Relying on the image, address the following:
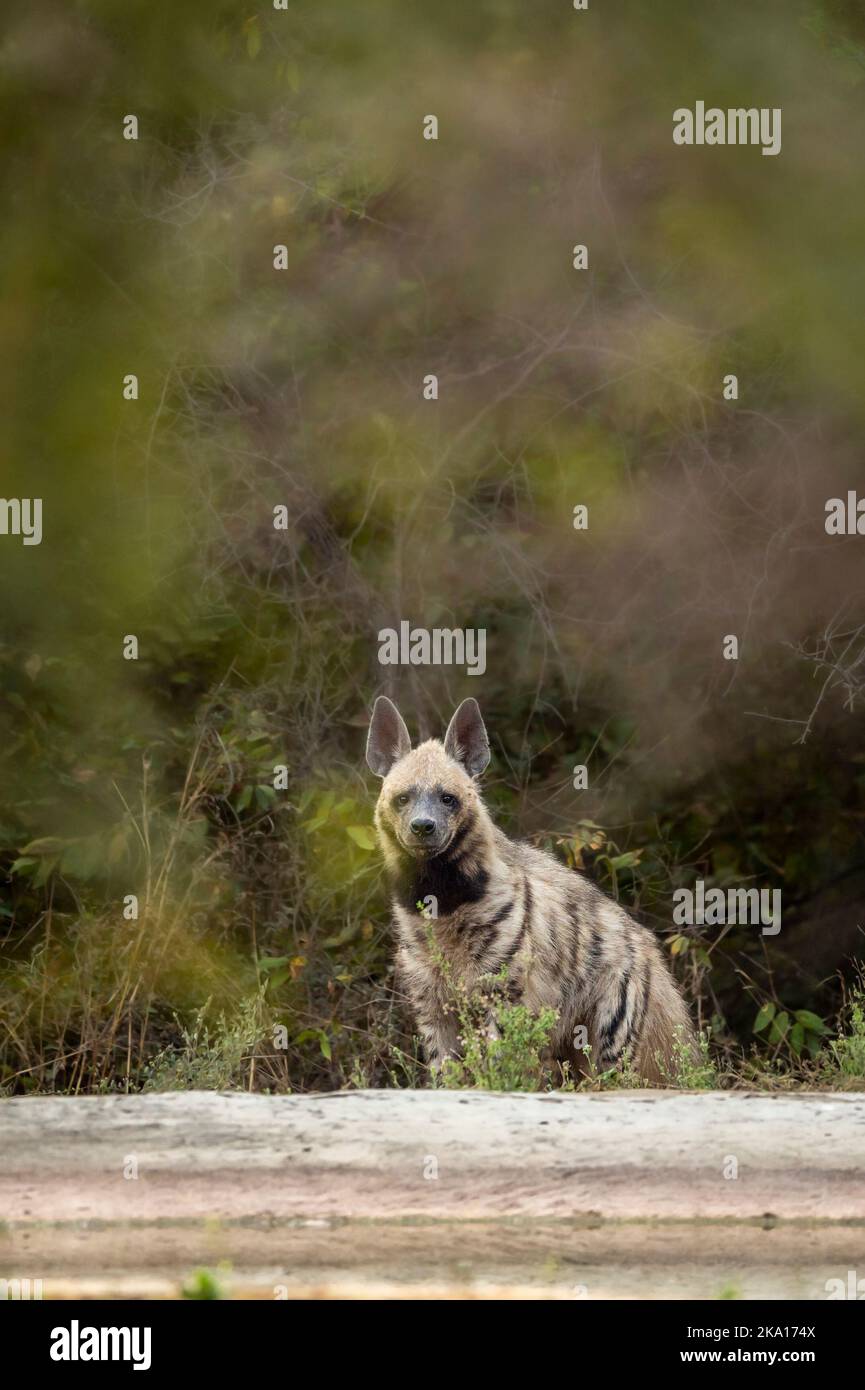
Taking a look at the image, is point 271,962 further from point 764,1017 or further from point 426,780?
point 764,1017

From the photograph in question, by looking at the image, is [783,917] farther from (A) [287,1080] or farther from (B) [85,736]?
(B) [85,736]

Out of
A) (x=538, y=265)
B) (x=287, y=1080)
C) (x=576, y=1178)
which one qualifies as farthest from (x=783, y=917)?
(x=576, y=1178)

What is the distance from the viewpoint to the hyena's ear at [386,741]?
7168 mm

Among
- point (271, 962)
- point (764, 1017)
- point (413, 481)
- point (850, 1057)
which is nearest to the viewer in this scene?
point (850, 1057)

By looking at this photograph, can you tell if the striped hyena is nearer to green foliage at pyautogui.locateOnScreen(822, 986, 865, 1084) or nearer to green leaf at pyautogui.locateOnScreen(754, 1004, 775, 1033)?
green foliage at pyautogui.locateOnScreen(822, 986, 865, 1084)

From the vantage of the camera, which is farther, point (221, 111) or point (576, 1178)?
point (221, 111)

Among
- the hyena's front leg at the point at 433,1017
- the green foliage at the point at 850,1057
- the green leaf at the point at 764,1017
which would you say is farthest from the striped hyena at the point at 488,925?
the green leaf at the point at 764,1017

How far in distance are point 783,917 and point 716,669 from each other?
1.38m

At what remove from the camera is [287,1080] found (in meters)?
7.55

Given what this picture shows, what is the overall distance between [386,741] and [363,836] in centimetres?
97

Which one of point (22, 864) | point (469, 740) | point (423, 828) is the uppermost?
point (469, 740)

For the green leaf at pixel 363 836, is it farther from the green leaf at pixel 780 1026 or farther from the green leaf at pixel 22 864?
the green leaf at pixel 780 1026

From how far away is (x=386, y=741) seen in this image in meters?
7.19

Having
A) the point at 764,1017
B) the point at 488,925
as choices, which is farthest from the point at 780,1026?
the point at 488,925
